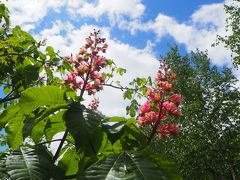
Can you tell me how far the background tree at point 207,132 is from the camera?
3572cm

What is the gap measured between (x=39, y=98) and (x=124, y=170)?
2.03 feet

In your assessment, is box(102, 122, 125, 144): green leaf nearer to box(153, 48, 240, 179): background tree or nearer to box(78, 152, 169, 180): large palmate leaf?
box(78, 152, 169, 180): large palmate leaf

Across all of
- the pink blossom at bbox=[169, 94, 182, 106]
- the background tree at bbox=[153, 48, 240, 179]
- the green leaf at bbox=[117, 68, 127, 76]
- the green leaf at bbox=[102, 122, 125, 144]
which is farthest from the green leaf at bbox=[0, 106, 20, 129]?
the background tree at bbox=[153, 48, 240, 179]

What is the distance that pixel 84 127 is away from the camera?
1.50m

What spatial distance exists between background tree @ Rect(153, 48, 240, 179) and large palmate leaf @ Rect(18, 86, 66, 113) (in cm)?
3358

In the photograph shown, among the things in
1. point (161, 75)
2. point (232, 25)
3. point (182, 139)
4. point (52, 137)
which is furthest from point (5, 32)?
point (182, 139)

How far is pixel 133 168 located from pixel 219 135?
37193 mm

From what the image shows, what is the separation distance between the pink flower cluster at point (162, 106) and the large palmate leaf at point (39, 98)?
772 mm

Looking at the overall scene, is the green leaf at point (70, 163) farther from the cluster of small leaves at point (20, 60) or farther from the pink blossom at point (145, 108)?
the cluster of small leaves at point (20, 60)

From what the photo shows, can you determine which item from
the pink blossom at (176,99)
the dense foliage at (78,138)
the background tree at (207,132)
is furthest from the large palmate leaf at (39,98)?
the background tree at (207,132)

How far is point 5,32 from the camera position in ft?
16.8

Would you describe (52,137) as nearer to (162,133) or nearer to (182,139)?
(162,133)

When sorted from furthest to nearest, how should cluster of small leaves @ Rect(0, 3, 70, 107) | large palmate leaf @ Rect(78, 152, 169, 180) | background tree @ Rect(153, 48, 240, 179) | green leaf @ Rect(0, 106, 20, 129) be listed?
background tree @ Rect(153, 48, 240, 179), cluster of small leaves @ Rect(0, 3, 70, 107), green leaf @ Rect(0, 106, 20, 129), large palmate leaf @ Rect(78, 152, 169, 180)

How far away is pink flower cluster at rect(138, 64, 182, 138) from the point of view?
236 cm
